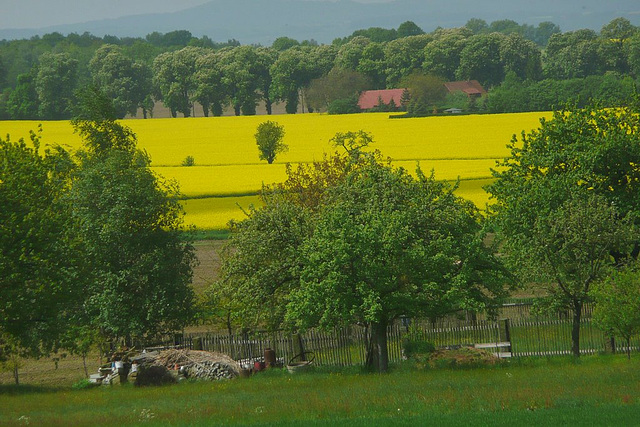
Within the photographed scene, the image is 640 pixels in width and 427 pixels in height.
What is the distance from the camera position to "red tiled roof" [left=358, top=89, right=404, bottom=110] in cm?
14338

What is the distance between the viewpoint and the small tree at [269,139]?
89562mm

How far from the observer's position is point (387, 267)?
2953 cm

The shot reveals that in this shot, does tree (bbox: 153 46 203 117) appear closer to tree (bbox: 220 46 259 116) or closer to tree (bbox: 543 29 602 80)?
tree (bbox: 220 46 259 116)

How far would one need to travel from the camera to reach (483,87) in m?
158

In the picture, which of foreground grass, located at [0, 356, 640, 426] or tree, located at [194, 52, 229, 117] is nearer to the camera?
foreground grass, located at [0, 356, 640, 426]

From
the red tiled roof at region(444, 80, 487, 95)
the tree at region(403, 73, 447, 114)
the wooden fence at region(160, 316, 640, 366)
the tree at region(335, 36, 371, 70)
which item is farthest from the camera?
the tree at region(335, 36, 371, 70)

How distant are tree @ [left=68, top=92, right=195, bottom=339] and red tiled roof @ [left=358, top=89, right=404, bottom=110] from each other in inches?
4124

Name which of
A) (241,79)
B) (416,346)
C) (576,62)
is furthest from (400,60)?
(416,346)

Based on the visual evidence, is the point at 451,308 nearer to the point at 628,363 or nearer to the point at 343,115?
the point at 628,363

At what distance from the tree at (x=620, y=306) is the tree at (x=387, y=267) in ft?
11.0

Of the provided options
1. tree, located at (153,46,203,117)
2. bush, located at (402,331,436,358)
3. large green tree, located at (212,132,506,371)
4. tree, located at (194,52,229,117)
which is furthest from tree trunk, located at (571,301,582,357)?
tree, located at (153,46,203,117)

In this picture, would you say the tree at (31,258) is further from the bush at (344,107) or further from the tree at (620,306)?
the bush at (344,107)

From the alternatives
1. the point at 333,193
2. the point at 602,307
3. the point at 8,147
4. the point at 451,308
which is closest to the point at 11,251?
the point at 8,147

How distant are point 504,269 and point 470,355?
10.2 feet
